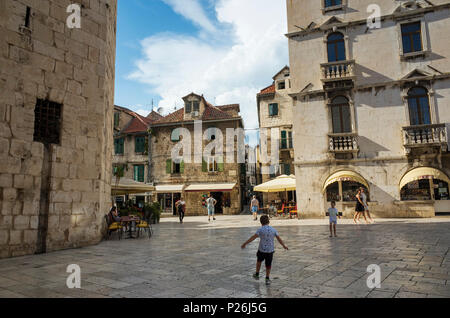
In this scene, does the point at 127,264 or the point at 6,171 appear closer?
the point at 127,264

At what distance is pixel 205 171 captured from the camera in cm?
2736

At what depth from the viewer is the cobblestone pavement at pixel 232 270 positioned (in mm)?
4152

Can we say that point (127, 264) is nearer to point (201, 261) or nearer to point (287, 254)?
point (201, 261)

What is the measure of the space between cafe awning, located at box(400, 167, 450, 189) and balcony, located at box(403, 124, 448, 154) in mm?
1099

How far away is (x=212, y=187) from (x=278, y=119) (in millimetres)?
8894

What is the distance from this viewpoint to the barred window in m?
8.01

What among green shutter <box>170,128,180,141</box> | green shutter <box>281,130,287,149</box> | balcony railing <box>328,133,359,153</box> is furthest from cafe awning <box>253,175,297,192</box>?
green shutter <box>170,128,180,141</box>

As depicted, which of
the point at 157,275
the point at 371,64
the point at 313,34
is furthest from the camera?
Answer: the point at 313,34

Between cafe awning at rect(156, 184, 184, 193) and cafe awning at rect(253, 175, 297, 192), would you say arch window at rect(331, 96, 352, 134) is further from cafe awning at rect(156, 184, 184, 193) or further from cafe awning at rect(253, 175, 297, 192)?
cafe awning at rect(156, 184, 184, 193)

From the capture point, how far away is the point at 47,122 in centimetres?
820

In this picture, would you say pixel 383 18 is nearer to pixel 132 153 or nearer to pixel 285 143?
pixel 285 143
